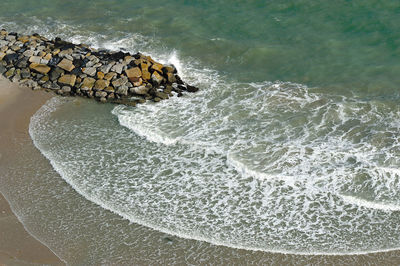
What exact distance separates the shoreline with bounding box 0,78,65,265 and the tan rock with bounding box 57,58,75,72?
154cm

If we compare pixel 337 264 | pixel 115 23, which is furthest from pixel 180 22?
pixel 337 264

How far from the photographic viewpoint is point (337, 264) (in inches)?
540

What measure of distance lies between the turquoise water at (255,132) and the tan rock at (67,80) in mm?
998

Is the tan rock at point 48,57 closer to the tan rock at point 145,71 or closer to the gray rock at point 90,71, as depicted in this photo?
the gray rock at point 90,71

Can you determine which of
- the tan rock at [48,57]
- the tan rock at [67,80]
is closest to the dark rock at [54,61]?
the tan rock at [48,57]

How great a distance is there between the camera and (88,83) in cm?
2272

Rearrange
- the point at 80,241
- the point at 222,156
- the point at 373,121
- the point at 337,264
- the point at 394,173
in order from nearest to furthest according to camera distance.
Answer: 1. the point at 337,264
2. the point at 80,241
3. the point at 394,173
4. the point at 222,156
5. the point at 373,121

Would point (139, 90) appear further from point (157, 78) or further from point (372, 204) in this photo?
point (372, 204)

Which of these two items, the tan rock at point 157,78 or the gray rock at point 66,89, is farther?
the gray rock at point 66,89

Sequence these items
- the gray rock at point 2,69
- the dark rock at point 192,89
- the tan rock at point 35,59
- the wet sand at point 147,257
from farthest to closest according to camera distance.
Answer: the gray rock at point 2,69, the tan rock at point 35,59, the dark rock at point 192,89, the wet sand at point 147,257

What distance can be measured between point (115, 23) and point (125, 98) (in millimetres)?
9011

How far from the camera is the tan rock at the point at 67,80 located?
22969mm

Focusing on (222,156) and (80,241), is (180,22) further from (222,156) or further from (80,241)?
(80,241)

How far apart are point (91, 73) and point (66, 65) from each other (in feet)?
4.67
